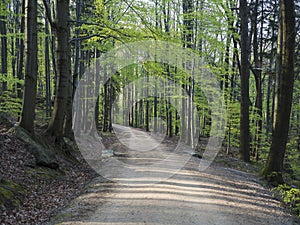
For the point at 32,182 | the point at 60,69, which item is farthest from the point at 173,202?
the point at 60,69

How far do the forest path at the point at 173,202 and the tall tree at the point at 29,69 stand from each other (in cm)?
307

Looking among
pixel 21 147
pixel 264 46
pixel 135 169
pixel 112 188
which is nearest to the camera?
pixel 112 188

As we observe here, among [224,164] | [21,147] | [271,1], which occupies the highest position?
[271,1]

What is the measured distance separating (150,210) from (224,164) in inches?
358

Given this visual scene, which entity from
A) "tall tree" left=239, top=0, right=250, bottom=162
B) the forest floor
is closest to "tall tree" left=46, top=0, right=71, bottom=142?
the forest floor

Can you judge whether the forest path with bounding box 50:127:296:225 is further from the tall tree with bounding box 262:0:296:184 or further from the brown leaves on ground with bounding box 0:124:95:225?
the tall tree with bounding box 262:0:296:184

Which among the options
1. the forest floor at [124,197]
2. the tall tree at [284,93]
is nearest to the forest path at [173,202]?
the forest floor at [124,197]

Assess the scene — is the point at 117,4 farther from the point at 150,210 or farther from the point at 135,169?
the point at 150,210

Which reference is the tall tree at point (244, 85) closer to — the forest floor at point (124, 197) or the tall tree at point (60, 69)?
the forest floor at point (124, 197)

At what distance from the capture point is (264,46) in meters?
21.1

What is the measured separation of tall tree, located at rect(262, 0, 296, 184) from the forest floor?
3.00 ft

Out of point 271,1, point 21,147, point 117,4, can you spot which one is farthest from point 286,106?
point 271,1

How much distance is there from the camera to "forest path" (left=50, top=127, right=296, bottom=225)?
5.61 m

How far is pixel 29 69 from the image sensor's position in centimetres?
930
